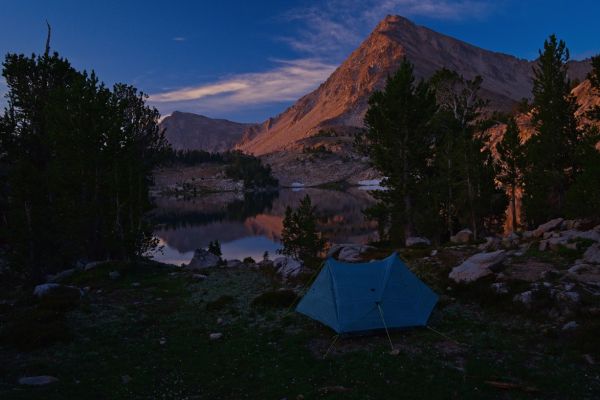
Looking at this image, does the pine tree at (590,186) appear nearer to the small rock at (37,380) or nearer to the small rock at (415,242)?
the small rock at (415,242)

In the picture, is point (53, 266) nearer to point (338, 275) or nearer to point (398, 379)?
point (338, 275)

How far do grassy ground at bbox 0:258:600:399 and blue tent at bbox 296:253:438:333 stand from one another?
595 millimetres

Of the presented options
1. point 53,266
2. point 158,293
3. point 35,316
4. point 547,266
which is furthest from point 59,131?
point 547,266

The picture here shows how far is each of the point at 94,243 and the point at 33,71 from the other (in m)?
15.2

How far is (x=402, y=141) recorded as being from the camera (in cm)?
4056

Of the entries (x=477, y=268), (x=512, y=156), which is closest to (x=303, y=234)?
(x=477, y=268)

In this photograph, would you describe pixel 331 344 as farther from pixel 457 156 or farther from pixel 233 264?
pixel 457 156

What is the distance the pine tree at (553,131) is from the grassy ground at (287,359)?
33.7m

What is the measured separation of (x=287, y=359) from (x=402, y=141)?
101ft

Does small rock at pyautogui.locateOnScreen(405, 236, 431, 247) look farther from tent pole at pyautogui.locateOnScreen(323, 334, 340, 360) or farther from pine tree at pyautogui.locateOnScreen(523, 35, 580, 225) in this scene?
tent pole at pyautogui.locateOnScreen(323, 334, 340, 360)

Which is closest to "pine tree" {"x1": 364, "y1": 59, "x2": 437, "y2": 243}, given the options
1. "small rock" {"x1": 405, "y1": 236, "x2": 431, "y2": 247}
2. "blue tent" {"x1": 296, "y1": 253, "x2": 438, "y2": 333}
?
"small rock" {"x1": 405, "y1": 236, "x2": 431, "y2": 247}

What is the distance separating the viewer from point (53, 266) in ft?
116

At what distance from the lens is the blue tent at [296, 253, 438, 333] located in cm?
1540

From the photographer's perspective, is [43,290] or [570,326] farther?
[43,290]
